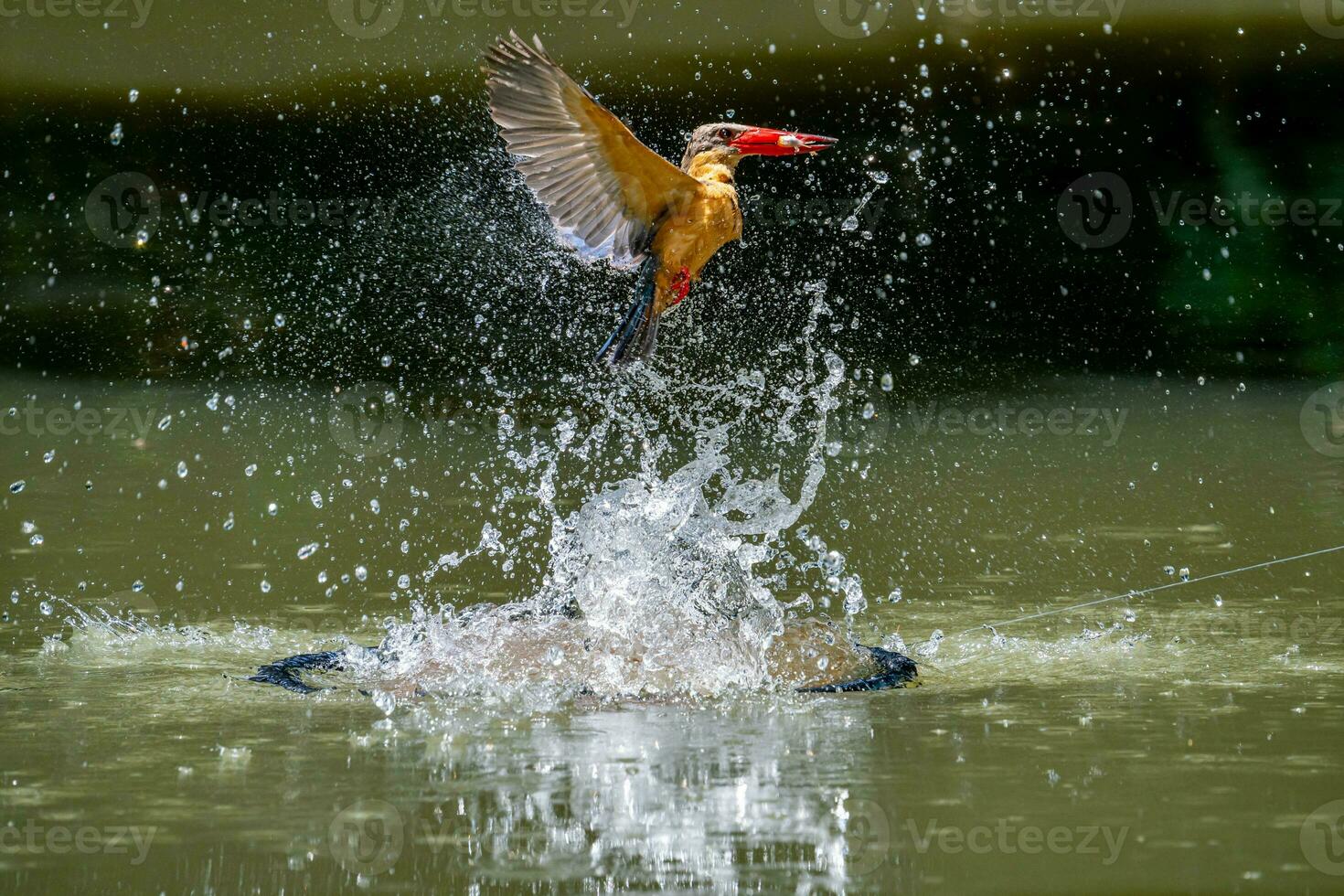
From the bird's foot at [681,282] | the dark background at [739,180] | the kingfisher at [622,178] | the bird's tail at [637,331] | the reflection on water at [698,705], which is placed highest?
the dark background at [739,180]

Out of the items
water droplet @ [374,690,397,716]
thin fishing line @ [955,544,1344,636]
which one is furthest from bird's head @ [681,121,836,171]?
water droplet @ [374,690,397,716]

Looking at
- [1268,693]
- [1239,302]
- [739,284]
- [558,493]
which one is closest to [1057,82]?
[1239,302]

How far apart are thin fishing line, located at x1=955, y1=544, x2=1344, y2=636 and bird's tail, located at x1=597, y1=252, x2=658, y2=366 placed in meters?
0.86

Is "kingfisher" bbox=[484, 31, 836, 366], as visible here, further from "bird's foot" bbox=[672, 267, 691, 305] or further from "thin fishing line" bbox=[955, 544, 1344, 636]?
"thin fishing line" bbox=[955, 544, 1344, 636]

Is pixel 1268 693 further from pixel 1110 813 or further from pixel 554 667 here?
pixel 554 667

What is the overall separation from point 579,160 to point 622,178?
9 centimetres

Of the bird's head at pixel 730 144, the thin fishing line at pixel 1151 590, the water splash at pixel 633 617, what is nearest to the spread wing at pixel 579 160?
the bird's head at pixel 730 144

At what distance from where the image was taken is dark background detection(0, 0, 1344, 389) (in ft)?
26.6

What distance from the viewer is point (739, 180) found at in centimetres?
780

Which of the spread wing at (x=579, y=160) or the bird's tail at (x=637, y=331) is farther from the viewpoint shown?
the bird's tail at (x=637, y=331)

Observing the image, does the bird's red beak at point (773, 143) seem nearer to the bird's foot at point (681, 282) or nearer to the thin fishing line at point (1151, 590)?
the bird's foot at point (681, 282)

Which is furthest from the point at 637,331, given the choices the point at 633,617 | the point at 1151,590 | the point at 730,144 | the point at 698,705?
the point at 1151,590

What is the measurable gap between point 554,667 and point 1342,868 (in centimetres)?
139

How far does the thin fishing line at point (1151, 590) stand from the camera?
332cm
